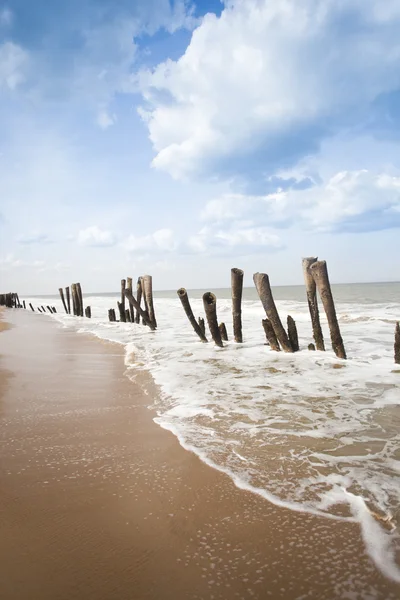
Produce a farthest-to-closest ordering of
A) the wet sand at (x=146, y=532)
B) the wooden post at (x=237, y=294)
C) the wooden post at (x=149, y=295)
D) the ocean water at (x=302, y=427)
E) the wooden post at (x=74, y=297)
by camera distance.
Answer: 1. the wooden post at (x=74, y=297)
2. the wooden post at (x=149, y=295)
3. the wooden post at (x=237, y=294)
4. the ocean water at (x=302, y=427)
5. the wet sand at (x=146, y=532)

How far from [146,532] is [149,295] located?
Result: 42.0 feet

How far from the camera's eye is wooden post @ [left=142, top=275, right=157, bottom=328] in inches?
564

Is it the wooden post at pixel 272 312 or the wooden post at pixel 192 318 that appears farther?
the wooden post at pixel 192 318

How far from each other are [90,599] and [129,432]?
1894 mm

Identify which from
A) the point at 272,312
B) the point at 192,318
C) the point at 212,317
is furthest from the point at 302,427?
the point at 192,318

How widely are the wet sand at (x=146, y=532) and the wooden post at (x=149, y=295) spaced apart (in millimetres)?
11034

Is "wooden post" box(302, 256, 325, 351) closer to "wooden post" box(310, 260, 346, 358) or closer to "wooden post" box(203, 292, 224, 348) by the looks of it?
"wooden post" box(310, 260, 346, 358)

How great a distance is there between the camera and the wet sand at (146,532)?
151cm

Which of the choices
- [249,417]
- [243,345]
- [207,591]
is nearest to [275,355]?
[243,345]

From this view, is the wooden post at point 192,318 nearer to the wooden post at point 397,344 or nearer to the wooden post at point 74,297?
the wooden post at point 397,344

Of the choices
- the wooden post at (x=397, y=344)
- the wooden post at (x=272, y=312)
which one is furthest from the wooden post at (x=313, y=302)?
the wooden post at (x=397, y=344)

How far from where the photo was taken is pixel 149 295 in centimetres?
1450

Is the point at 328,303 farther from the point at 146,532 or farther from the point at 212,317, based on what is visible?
the point at 146,532

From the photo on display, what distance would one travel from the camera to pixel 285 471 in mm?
2566
